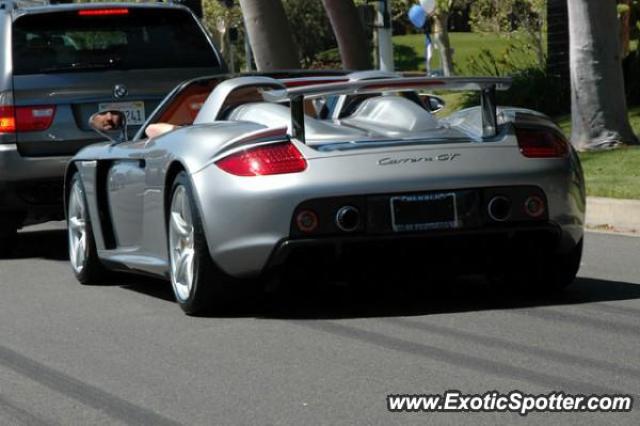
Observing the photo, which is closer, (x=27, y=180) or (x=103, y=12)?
(x=27, y=180)

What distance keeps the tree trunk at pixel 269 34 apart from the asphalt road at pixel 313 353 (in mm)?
11986

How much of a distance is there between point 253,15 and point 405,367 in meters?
15.3

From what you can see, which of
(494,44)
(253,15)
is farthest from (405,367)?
(494,44)

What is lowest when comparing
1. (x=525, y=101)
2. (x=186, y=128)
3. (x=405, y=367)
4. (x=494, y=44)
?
(x=494, y=44)

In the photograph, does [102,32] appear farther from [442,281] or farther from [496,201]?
[496,201]

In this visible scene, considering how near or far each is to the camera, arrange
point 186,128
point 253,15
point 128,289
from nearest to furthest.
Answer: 1. point 186,128
2. point 128,289
3. point 253,15

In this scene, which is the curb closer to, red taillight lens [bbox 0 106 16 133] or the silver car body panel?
the silver car body panel

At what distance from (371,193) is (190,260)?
1.06 m

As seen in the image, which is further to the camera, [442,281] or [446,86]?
[442,281]

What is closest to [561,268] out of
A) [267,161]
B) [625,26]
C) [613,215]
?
[267,161]

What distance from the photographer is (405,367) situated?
20.3 feet

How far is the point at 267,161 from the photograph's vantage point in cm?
735

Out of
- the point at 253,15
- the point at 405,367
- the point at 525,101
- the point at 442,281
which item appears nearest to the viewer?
the point at 405,367

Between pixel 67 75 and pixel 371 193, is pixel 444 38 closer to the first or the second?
pixel 67 75
